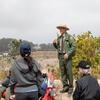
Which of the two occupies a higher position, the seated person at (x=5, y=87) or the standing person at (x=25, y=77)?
the standing person at (x=25, y=77)

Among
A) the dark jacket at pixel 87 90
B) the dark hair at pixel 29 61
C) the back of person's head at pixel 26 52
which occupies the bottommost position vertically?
the dark jacket at pixel 87 90

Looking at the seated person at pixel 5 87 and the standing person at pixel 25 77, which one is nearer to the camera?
the standing person at pixel 25 77

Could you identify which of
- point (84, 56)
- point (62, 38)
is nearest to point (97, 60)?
point (84, 56)

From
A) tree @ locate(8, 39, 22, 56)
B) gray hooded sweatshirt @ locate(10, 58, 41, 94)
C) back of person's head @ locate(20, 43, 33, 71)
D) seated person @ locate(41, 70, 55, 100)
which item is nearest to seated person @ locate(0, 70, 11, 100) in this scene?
seated person @ locate(41, 70, 55, 100)

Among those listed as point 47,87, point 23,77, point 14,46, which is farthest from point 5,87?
point 14,46

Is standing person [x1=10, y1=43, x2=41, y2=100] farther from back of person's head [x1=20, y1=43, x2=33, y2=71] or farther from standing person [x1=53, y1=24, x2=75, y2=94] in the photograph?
standing person [x1=53, y1=24, x2=75, y2=94]

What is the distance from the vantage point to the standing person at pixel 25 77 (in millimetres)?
2789

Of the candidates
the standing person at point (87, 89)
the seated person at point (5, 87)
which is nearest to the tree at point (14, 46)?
the seated person at point (5, 87)

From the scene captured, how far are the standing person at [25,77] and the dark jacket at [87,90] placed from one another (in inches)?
23.5

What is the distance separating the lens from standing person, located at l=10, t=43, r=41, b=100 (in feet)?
9.15

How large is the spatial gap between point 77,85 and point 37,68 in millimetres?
627

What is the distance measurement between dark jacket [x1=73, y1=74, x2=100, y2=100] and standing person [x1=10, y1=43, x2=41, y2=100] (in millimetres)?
598

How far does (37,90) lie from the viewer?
2.87 m

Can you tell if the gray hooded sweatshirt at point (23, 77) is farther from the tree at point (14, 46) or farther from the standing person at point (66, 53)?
the tree at point (14, 46)
